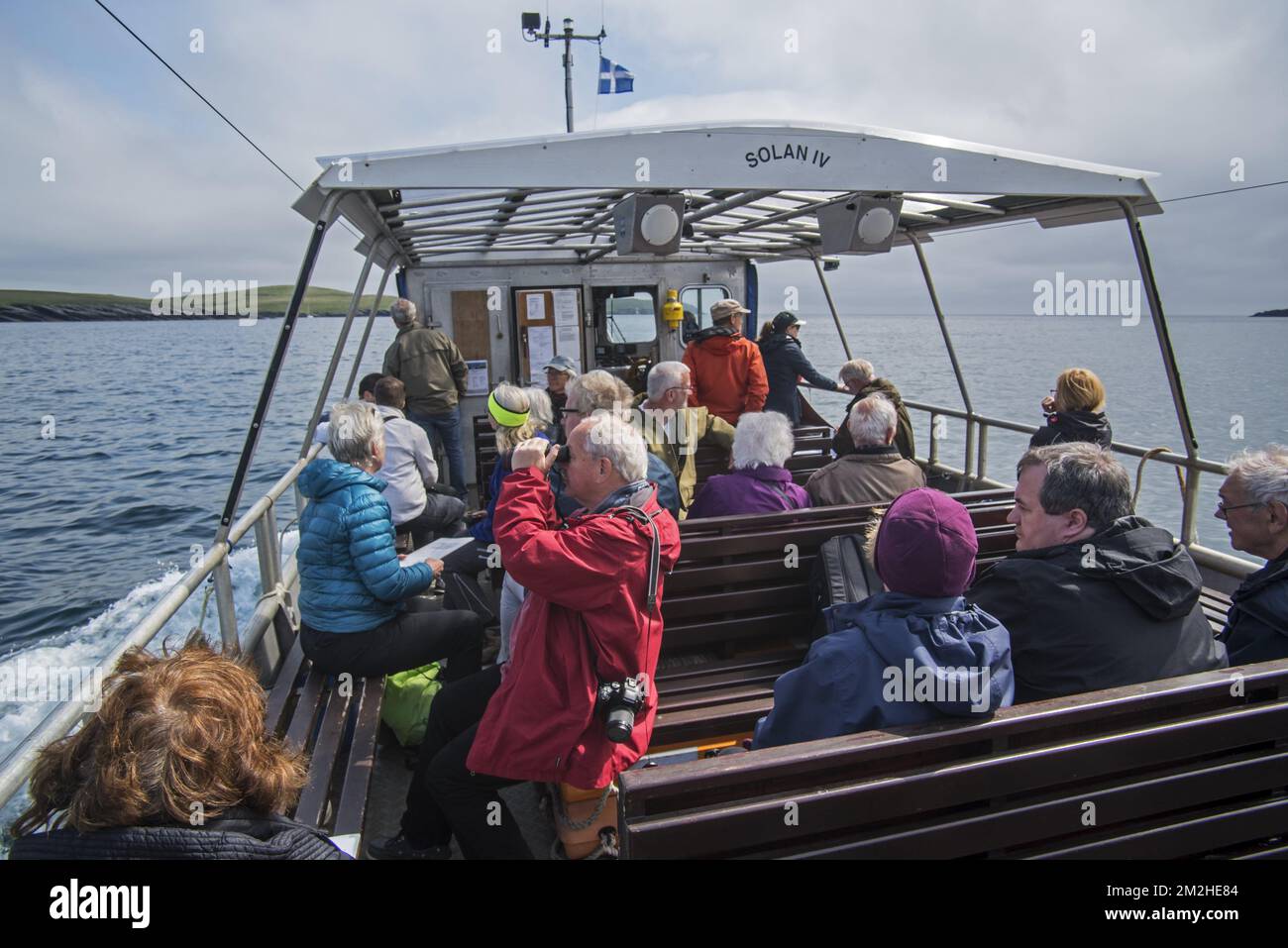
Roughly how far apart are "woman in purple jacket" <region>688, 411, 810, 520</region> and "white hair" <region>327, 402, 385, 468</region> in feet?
5.29

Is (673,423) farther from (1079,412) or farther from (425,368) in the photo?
(425,368)

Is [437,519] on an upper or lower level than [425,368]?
lower

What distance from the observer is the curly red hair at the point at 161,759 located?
1421mm

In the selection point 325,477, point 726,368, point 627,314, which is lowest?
point 325,477

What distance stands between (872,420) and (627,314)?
264 inches

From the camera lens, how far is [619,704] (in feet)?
8.16

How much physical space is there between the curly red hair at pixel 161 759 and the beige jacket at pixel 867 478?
3.14m

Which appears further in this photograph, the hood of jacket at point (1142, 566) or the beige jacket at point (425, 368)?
the beige jacket at point (425, 368)

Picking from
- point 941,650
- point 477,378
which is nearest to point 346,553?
point 941,650

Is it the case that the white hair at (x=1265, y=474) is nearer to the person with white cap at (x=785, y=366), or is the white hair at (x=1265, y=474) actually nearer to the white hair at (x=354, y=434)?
the white hair at (x=354, y=434)

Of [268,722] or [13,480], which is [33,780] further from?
[13,480]

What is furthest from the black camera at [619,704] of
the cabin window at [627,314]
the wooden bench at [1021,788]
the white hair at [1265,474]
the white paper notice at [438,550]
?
the cabin window at [627,314]
